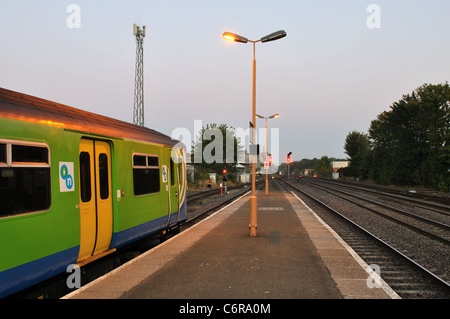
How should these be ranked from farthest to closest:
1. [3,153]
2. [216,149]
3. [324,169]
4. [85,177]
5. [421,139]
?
A: 1. [324,169]
2. [216,149]
3. [421,139]
4. [85,177]
5. [3,153]

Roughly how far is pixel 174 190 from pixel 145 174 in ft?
7.66

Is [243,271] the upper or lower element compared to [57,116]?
lower

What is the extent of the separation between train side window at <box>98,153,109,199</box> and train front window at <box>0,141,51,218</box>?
4.96 ft

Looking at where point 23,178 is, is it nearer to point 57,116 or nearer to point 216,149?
point 57,116

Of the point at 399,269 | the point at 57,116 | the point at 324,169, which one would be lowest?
the point at 399,269

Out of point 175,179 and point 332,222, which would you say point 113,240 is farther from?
point 332,222

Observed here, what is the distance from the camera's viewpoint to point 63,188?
5.40m

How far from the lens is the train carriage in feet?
14.5

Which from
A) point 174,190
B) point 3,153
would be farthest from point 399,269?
point 3,153

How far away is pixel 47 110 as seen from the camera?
5.48 meters

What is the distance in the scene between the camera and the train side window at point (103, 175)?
6.61m

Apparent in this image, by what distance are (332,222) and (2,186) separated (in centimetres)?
1323

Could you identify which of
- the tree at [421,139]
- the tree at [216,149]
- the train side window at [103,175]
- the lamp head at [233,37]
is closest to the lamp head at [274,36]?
the lamp head at [233,37]
